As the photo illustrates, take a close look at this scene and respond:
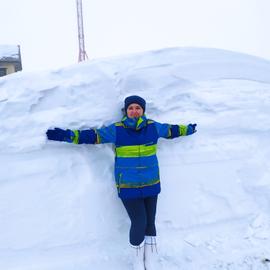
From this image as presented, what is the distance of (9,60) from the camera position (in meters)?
19.9

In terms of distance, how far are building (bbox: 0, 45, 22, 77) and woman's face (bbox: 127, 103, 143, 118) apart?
18.9m

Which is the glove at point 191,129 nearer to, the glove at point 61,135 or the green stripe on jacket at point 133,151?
the green stripe on jacket at point 133,151

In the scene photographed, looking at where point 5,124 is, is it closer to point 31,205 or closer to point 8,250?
point 31,205

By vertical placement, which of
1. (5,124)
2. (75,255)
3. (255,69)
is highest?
(255,69)

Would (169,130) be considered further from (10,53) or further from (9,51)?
(9,51)

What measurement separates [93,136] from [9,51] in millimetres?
20021

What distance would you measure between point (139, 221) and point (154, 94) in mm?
1453

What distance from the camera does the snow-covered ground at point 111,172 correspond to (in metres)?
2.95

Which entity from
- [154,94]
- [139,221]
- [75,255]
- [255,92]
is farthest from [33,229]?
[255,92]

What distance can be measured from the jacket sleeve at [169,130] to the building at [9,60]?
62.2ft

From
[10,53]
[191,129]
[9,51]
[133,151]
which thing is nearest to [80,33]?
[9,51]

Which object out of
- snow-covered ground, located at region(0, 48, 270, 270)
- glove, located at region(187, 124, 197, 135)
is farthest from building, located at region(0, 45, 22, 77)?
glove, located at region(187, 124, 197, 135)

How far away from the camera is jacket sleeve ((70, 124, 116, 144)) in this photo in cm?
283

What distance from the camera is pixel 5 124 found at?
3162mm
